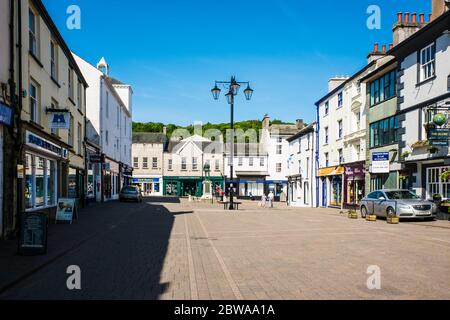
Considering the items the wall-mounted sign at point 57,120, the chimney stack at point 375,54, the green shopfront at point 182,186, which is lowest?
the green shopfront at point 182,186

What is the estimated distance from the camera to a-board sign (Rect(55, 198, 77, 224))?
58.3 feet

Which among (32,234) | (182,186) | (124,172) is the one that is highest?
(124,172)

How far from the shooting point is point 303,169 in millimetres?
47812

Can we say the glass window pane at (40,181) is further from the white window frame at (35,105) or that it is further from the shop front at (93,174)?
the shop front at (93,174)

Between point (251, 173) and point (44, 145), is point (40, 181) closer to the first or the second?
point (44, 145)

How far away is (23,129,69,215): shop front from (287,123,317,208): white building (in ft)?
91.3

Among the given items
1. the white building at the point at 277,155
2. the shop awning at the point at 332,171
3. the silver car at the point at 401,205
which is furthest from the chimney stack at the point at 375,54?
the white building at the point at 277,155

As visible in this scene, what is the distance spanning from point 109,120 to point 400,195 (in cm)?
2896

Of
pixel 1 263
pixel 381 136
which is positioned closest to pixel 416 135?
pixel 381 136

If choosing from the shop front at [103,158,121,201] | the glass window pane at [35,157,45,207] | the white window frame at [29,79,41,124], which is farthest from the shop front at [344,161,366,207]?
the white window frame at [29,79,41,124]

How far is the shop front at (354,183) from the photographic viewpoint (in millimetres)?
31906

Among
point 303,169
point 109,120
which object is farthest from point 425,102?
point 109,120

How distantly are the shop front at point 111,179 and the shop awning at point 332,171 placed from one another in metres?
19.4

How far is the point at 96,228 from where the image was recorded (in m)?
16.5
